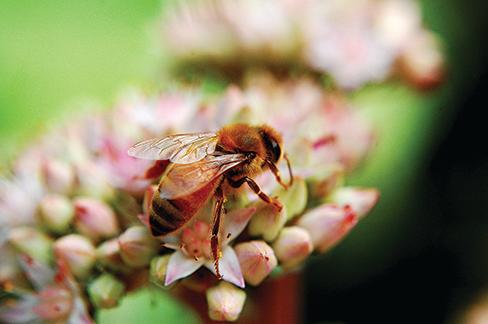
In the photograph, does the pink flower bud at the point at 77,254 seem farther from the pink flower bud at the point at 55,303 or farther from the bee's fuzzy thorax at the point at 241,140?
the bee's fuzzy thorax at the point at 241,140

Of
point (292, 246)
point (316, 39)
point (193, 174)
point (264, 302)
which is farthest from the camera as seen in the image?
point (316, 39)

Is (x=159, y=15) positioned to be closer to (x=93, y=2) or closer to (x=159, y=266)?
(x=93, y=2)

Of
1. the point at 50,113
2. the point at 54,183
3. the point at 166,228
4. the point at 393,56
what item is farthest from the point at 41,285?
the point at 393,56

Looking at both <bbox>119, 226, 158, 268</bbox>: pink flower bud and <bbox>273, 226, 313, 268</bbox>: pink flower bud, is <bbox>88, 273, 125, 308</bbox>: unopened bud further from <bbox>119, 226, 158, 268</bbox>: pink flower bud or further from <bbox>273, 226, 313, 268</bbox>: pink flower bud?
<bbox>273, 226, 313, 268</bbox>: pink flower bud

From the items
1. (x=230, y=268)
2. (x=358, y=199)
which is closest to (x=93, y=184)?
(x=230, y=268)

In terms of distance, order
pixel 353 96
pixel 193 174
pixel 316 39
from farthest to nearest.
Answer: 1. pixel 353 96
2. pixel 316 39
3. pixel 193 174

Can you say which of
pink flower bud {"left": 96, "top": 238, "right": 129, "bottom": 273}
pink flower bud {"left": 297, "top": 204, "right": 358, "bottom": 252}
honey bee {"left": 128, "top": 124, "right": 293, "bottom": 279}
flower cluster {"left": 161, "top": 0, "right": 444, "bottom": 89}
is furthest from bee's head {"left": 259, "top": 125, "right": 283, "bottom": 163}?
flower cluster {"left": 161, "top": 0, "right": 444, "bottom": 89}

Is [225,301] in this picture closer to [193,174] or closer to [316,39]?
[193,174]
